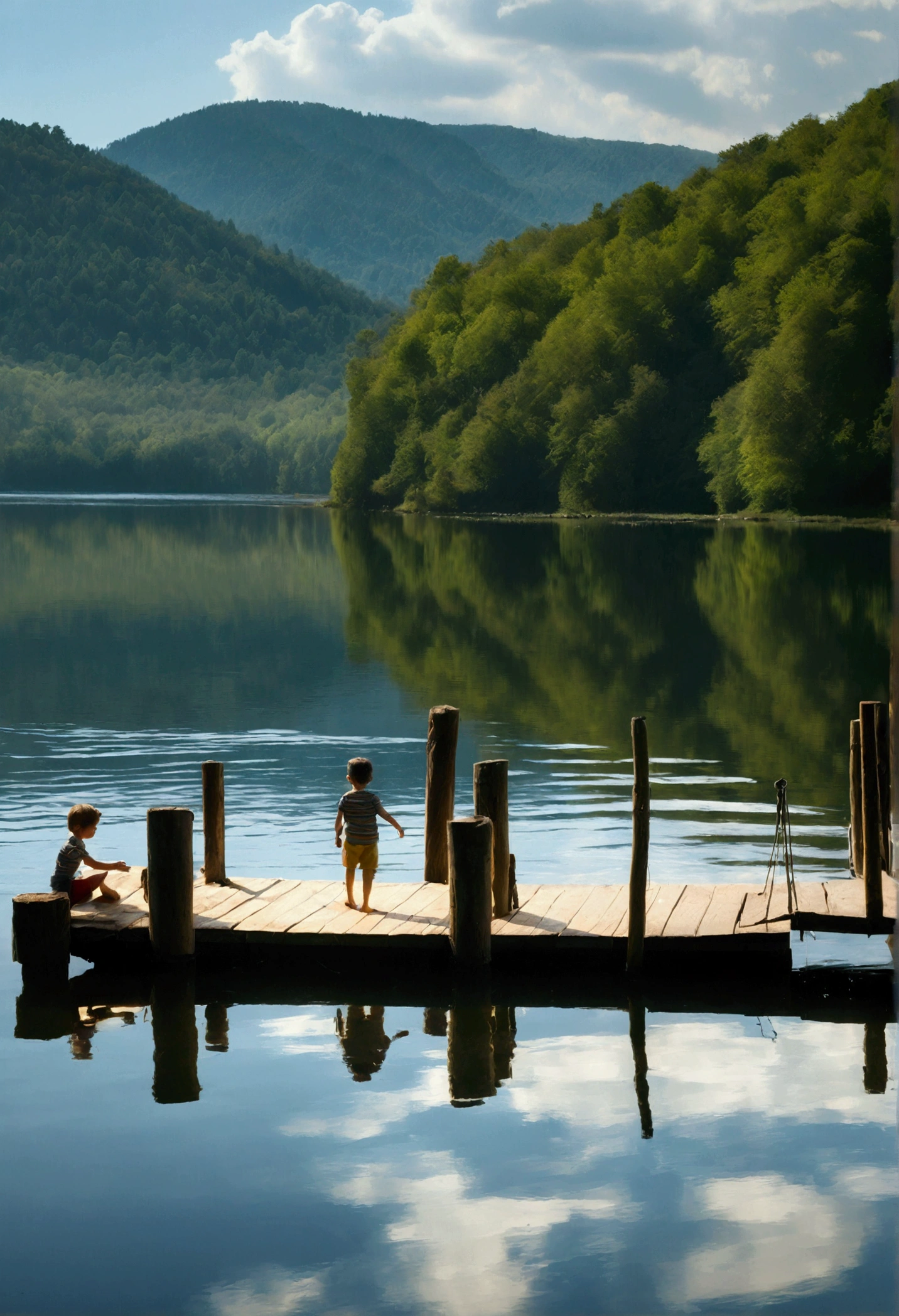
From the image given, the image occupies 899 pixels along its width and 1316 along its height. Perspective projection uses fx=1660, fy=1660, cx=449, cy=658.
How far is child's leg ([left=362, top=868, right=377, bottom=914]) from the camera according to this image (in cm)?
1359

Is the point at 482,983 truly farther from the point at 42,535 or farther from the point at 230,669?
the point at 42,535

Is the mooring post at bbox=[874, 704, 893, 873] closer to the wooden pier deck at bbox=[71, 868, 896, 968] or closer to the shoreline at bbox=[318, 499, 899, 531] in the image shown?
the wooden pier deck at bbox=[71, 868, 896, 968]

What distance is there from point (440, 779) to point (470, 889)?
1964mm

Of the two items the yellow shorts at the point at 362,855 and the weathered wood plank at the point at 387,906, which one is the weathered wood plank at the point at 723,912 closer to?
the weathered wood plank at the point at 387,906

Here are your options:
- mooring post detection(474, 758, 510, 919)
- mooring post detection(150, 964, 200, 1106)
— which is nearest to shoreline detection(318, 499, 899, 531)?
mooring post detection(474, 758, 510, 919)

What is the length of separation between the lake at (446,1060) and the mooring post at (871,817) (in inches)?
28.8

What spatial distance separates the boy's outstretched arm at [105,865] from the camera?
14.0 m

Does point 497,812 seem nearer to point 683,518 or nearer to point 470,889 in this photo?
point 470,889

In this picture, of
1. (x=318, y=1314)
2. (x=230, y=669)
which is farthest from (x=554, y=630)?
(x=318, y=1314)

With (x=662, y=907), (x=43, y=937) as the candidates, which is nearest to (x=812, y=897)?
(x=662, y=907)

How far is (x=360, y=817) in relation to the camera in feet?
45.1

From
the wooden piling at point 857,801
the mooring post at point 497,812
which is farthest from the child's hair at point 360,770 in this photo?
the wooden piling at point 857,801

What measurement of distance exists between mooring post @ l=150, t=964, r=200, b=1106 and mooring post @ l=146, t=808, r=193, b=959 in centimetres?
25

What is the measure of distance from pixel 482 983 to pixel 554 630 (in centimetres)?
2819
